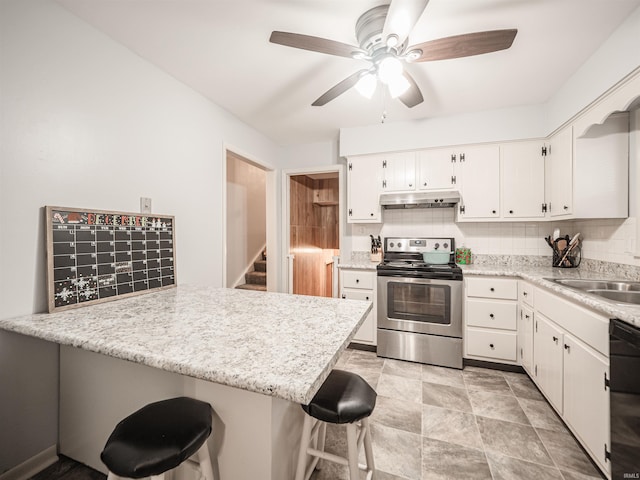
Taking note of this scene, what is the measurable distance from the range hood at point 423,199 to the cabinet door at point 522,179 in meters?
0.50

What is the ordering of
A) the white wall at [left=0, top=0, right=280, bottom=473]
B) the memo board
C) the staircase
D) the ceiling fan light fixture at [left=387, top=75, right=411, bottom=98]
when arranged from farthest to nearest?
the staircase → the ceiling fan light fixture at [left=387, top=75, right=411, bottom=98] → the memo board → the white wall at [left=0, top=0, right=280, bottom=473]

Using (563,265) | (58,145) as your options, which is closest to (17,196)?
(58,145)

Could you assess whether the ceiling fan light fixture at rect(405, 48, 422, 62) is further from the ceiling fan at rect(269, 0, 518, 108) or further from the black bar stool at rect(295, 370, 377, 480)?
the black bar stool at rect(295, 370, 377, 480)

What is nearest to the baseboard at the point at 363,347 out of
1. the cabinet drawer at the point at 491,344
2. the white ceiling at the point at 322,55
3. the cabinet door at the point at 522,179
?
the cabinet drawer at the point at 491,344

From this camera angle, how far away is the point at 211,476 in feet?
3.23

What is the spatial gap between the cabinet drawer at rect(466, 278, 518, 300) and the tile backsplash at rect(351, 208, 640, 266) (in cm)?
63

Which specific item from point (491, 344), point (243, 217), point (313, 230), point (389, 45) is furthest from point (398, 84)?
point (243, 217)

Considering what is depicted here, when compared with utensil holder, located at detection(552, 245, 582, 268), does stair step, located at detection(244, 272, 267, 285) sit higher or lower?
lower

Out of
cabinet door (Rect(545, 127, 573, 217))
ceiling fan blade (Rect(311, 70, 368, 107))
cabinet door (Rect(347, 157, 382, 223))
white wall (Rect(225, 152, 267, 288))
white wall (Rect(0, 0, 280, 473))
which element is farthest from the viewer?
white wall (Rect(225, 152, 267, 288))

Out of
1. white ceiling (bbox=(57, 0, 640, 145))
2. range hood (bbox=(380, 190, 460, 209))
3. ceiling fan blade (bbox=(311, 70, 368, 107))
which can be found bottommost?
range hood (bbox=(380, 190, 460, 209))

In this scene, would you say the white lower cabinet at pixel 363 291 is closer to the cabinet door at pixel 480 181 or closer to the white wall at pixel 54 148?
the cabinet door at pixel 480 181

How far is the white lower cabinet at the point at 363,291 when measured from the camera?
296 centimetres

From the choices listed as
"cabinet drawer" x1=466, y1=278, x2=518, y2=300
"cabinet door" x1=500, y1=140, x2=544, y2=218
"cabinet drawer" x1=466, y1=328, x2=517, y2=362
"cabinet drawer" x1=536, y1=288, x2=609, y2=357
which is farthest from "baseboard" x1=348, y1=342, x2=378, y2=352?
"cabinet door" x1=500, y1=140, x2=544, y2=218

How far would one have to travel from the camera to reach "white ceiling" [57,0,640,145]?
153 cm
